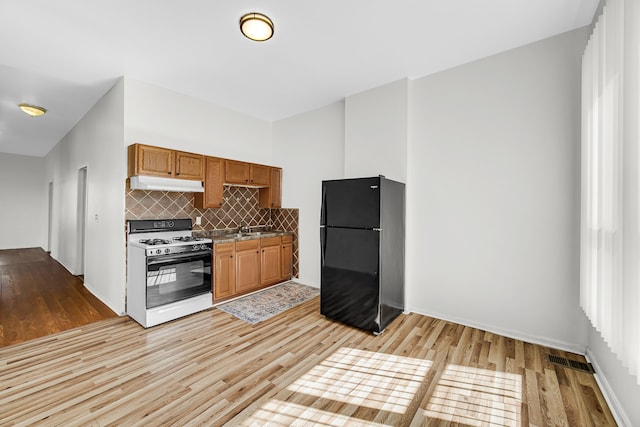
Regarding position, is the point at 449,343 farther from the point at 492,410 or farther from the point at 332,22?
the point at 332,22

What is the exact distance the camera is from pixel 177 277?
10.7 ft

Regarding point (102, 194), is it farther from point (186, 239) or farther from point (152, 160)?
point (186, 239)

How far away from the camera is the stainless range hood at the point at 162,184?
3162 millimetres

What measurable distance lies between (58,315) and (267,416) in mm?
3254

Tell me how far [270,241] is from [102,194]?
95.4 inches

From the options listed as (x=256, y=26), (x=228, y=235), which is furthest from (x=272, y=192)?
(x=256, y=26)

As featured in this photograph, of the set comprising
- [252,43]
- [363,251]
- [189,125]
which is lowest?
[363,251]

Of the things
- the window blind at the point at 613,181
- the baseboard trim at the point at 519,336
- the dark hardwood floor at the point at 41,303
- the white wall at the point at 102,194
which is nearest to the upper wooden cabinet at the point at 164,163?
the white wall at the point at 102,194

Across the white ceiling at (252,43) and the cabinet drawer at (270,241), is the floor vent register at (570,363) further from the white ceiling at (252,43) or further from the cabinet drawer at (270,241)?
the cabinet drawer at (270,241)

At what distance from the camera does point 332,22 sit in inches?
94.3

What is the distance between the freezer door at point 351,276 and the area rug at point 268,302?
0.66m

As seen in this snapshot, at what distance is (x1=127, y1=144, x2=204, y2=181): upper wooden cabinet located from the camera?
3180mm

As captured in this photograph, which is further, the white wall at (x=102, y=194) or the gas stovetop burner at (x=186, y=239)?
the gas stovetop burner at (x=186, y=239)

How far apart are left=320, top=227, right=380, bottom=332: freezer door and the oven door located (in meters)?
1.54
